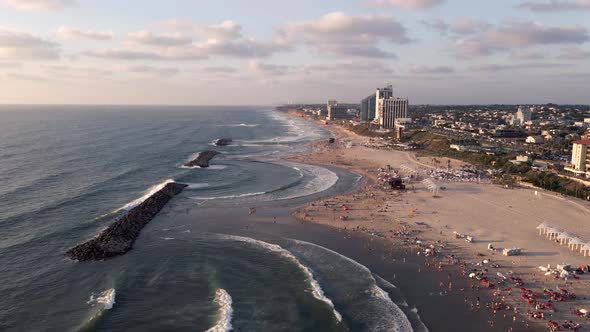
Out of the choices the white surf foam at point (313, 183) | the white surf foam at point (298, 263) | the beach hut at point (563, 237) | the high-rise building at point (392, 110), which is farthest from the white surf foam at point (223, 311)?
the high-rise building at point (392, 110)

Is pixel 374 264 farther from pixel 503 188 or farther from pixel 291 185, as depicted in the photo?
pixel 503 188

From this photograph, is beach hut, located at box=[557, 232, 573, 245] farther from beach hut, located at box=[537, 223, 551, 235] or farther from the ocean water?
the ocean water

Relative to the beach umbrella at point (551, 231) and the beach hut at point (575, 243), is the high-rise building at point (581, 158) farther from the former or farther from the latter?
the beach hut at point (575, 243)

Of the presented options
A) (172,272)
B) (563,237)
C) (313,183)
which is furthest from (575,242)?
Answer: (313,183)

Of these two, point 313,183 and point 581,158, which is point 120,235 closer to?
point 313,183

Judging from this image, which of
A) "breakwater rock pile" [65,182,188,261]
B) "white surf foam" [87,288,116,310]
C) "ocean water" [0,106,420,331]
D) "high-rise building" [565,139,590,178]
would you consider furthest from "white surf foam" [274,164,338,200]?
"high-rise building" [565,139,590,178]

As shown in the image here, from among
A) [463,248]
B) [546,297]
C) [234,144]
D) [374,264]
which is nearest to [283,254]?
[374,264]

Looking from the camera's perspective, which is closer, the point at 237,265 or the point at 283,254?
the point at 237,265
